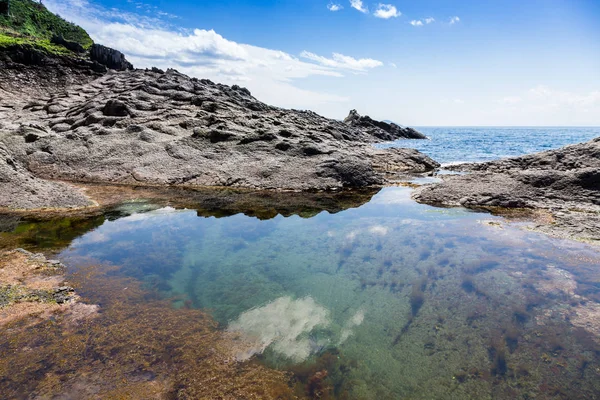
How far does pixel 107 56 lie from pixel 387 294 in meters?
58.3

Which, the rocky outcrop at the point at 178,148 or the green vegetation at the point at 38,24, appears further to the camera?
the green vegetation at the point at 38,24

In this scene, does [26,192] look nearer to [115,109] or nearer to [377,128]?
[115,109]

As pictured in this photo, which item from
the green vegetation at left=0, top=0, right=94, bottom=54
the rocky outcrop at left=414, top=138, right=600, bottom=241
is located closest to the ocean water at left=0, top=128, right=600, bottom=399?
the rocky outcrop at left=414, top=138, right=600, bottom=241

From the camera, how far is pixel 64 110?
29891mm

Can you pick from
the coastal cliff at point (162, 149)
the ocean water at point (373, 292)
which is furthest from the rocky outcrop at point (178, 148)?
the ocean water at point (373, 292)

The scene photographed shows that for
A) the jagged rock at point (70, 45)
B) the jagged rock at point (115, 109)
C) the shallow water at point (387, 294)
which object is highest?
the jagged rock at point (70, 45)

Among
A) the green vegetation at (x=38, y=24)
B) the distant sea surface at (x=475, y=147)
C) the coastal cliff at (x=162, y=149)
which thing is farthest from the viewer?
the green vegetation at (x=38, y=24)

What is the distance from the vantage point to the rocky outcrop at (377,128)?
81375 millimetres

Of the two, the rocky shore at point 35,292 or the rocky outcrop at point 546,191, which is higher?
the rocky outcrop at point 546,191

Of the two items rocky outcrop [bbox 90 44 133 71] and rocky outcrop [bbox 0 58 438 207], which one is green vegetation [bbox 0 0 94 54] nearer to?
rocky outcrop [bbox 90 44 133 71]

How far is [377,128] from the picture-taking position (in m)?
83.4

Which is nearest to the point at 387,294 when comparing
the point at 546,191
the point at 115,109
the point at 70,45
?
the point at 546,191

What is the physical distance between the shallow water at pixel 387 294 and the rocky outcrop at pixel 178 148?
7543 mm

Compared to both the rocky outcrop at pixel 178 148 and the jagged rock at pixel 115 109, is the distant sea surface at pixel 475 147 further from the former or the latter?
the jagged rock at pixel 115 109
